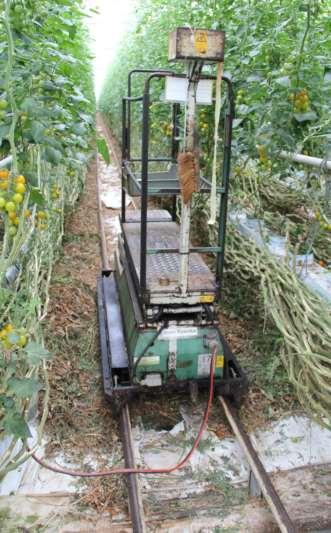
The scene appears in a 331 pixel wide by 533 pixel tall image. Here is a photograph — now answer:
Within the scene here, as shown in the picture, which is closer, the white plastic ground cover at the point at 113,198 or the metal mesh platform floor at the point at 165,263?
the metal mesh platform floor at the point at 165,263

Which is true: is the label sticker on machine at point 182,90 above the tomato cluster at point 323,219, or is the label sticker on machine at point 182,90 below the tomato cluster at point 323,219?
above

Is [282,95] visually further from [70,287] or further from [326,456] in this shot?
[70,287]

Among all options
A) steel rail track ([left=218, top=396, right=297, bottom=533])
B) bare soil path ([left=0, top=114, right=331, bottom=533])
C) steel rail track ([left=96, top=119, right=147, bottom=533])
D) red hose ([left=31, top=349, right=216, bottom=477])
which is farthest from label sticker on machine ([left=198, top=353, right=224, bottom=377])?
steel rail track ([left=96, top=119, right=147, bottom=533])

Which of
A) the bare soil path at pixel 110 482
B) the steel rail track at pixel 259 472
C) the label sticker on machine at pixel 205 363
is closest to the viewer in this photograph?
the steel rail track at pixel 259 472

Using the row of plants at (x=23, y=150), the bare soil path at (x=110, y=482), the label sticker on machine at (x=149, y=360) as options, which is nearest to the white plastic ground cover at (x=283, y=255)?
the bare soil path at (x=110, y=482)

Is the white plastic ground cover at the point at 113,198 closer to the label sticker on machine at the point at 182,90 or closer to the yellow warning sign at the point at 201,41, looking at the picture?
the label sticker on machine at the point at 182,90

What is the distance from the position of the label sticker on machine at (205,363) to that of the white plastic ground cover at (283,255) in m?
1.14

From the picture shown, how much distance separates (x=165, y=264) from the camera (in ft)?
13.8

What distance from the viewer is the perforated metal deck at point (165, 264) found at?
141 inches

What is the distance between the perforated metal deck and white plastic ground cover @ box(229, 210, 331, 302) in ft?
2.87

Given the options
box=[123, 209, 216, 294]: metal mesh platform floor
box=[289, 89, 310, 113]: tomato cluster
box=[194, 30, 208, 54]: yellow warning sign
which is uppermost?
box=[194, 30, 208, 54]: yellow warning sign

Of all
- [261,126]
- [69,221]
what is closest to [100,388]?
[261,126]

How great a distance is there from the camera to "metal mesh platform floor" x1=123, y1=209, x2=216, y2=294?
11.8 feet

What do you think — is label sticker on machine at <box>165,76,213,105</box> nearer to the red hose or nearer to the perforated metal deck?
the perforated metal deck
